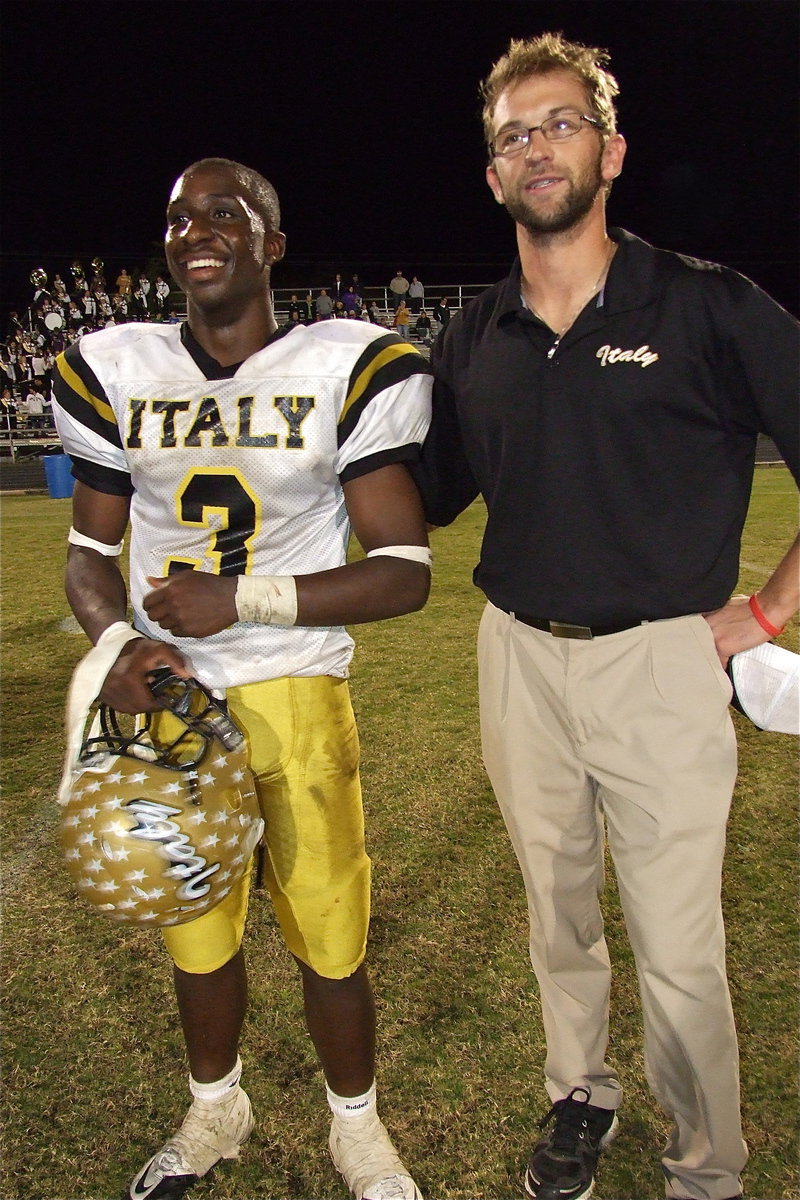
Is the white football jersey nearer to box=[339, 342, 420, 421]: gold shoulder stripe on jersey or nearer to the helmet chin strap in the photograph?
box=[339, 342, 420, 421]: gold shoulder stripe on jersey

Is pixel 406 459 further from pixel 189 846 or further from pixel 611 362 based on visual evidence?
pixel 189 846

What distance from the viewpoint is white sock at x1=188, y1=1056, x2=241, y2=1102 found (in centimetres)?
197

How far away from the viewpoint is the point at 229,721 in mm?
1700

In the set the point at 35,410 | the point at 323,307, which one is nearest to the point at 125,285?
the point at 323,307

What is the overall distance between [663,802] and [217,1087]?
3.85ft

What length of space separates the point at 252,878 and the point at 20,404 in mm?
19154

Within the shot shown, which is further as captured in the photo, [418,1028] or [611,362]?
[418,1028]

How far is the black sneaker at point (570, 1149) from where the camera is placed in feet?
6.09

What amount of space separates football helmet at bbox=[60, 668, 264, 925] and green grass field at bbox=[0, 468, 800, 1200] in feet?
2.61

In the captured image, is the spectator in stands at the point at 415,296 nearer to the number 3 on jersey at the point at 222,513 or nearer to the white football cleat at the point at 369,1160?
the number 3 on jersey at the point at 222,513

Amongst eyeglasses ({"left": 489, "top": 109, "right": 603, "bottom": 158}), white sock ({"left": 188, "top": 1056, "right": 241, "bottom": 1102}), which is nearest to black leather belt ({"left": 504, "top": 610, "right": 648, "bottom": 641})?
eyeglasses ({"left": 489, "top": 109, "right": 603, "bottom": 158})

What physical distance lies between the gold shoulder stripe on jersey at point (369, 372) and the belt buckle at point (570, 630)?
1.97 feet

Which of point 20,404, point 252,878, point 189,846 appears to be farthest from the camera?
point 20,404

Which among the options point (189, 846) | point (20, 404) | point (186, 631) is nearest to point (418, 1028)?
point (189, 846)
